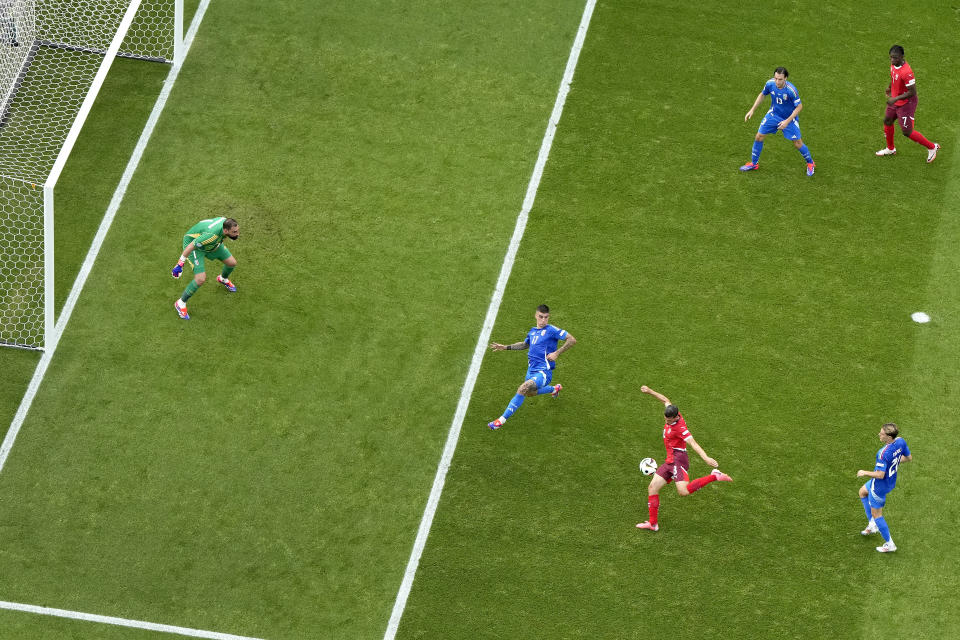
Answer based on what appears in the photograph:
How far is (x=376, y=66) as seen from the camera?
72.3 feet

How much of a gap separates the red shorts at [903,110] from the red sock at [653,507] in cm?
735

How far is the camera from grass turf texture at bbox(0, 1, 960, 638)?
16828mm

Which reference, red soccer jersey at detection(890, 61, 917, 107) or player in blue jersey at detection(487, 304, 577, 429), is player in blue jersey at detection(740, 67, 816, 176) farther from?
player in blue jersey at detection(487, 304, 577, 429)

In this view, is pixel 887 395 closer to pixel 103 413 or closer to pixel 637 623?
pixel 637 623

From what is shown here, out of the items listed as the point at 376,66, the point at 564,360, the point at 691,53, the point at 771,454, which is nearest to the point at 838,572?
the point at 771,454

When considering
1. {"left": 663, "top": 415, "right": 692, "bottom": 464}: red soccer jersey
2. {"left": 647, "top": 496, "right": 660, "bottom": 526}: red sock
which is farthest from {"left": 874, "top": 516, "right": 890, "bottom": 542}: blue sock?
{"left": 647, "top": 496, "right": 660, "bottom": 526}: red sock

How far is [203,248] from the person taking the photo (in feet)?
60.7

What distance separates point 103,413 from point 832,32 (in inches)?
517

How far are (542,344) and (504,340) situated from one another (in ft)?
4.57

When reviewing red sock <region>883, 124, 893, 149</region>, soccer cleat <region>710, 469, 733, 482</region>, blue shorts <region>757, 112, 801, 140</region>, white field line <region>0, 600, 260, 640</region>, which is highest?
red sock <region>883, 124, 893, 149</region>

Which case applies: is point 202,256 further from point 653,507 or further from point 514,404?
point 653,507

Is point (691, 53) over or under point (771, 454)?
over

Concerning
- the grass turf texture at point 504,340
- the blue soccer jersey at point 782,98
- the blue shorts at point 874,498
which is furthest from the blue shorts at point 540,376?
the blue soccer jersey at point 782,98

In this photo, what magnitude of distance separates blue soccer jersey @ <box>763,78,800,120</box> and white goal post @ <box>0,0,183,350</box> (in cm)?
941
